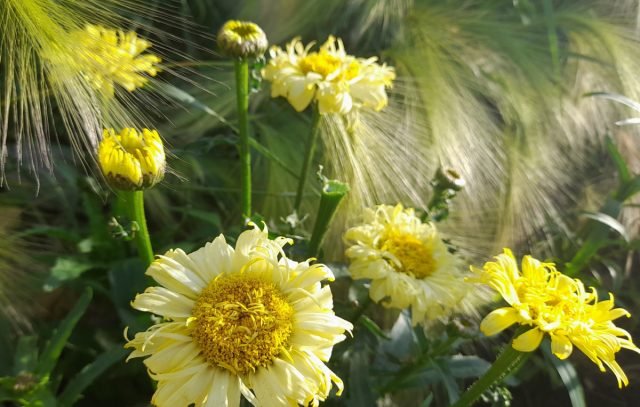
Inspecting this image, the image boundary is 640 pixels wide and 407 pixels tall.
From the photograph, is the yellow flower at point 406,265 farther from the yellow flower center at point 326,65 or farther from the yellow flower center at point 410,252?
the yellow flower center at point 326,65

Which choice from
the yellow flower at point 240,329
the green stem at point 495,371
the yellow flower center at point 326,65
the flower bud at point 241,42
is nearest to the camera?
the yellow flower at point 240,329

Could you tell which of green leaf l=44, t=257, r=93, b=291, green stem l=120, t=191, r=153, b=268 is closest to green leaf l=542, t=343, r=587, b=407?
green stem l=120, t=191, r=153, b=268

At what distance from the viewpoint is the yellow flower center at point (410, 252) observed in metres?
0.76

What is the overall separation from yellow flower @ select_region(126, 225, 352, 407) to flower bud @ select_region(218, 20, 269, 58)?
0.84 ft

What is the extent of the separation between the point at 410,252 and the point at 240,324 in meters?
0.28

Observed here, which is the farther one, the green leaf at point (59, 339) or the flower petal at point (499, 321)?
the green leaf at point (59, 339)

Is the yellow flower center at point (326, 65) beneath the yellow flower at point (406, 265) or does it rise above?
above

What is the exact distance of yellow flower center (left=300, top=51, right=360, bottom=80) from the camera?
0.85 m

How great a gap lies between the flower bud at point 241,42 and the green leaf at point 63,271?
354 millimetres

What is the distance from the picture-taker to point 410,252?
2.52 feet

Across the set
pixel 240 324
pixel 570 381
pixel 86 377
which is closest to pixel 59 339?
pixel 86 377

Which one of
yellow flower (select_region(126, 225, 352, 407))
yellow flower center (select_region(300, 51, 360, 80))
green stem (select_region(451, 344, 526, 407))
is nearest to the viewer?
yellow flower (select_region(126, 225, 352, 407))

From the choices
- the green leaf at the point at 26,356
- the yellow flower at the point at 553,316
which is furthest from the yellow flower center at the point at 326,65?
the green leaf at the point at 26,356

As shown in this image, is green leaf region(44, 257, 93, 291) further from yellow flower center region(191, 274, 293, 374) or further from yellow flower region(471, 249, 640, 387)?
yellow flower region(471, 249, 640, 387)
